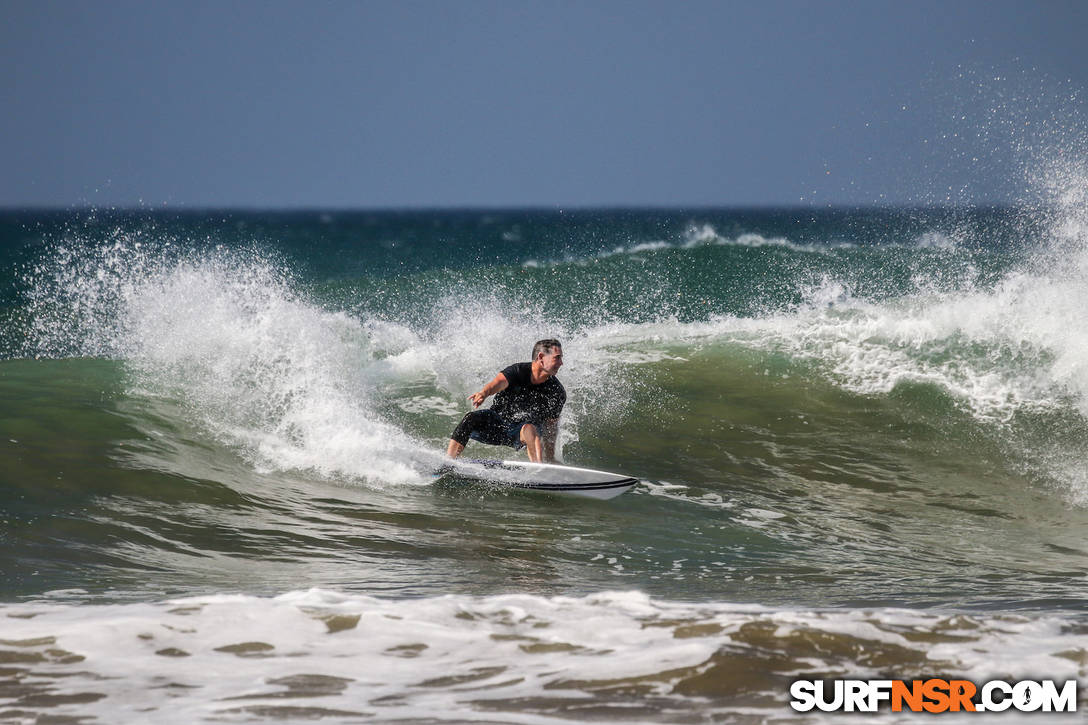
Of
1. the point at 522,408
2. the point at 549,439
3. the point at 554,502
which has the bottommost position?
the point at 554,502

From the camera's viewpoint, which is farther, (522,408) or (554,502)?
(522,408)

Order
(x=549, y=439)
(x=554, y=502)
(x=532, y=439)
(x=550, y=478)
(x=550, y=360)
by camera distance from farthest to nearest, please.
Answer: (x=549, y=439) → (x=532, y=439) → (x=550, y=360) → (x=550, y=478) → (x=554, y=502)

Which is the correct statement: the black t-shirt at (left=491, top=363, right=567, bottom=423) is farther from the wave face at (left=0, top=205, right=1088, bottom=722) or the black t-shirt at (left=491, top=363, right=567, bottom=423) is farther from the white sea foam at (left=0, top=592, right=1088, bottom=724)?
the white sea foam at (left=0, top=592, right=1088, bottom=724)

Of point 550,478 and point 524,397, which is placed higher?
point 524,397

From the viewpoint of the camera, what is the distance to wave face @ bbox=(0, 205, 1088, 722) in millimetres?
4180

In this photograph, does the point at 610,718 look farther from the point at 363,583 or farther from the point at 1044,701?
the point at 363,583

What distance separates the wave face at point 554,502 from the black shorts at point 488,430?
0.32 meters

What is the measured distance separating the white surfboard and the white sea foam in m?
3.17

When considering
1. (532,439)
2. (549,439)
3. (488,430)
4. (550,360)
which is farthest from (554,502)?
(550,360)

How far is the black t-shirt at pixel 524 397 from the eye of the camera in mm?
8484

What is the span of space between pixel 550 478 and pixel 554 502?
0.23 meters

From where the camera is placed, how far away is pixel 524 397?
851 centimetres

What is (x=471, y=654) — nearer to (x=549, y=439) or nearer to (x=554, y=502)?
(x=554, y=502)

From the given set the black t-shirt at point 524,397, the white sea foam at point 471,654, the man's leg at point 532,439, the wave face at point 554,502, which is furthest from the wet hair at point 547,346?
the white sea foam at point 471,654
